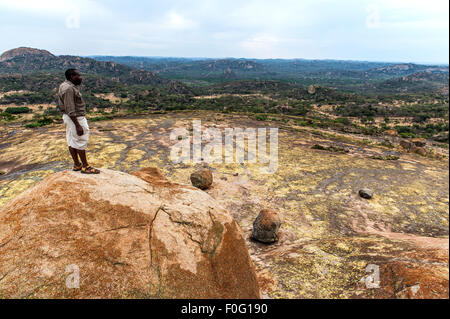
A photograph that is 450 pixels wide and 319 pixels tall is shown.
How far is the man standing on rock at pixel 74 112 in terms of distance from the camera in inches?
223

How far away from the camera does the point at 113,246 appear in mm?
4758

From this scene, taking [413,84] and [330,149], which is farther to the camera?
[413,84]

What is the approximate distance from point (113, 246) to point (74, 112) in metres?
3.36

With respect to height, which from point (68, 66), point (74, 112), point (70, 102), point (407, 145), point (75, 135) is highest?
point (68, 66)

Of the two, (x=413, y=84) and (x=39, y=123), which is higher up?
(x=413, y=84)

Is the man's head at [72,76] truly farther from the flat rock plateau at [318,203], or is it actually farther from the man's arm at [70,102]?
the flat rock plateau at [318,203]

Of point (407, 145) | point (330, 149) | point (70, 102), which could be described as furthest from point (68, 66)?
point (70, 102)

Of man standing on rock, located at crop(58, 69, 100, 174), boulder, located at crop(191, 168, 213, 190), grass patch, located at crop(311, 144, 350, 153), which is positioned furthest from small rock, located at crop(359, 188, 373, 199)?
man standing on rock, located at crop(58, 69, 100, 174)

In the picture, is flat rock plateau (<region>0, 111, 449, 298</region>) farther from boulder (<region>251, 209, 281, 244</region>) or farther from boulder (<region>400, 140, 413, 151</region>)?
boulder (<region>400, 140, 413, 151</region>)

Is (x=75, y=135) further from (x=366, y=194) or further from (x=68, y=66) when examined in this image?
(x=68, y=66)

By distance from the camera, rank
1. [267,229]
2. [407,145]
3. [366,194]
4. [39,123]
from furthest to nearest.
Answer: [39,123]
[407,145]
[366,194]
[267,229]

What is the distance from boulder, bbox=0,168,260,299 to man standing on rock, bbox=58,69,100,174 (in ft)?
2.24
